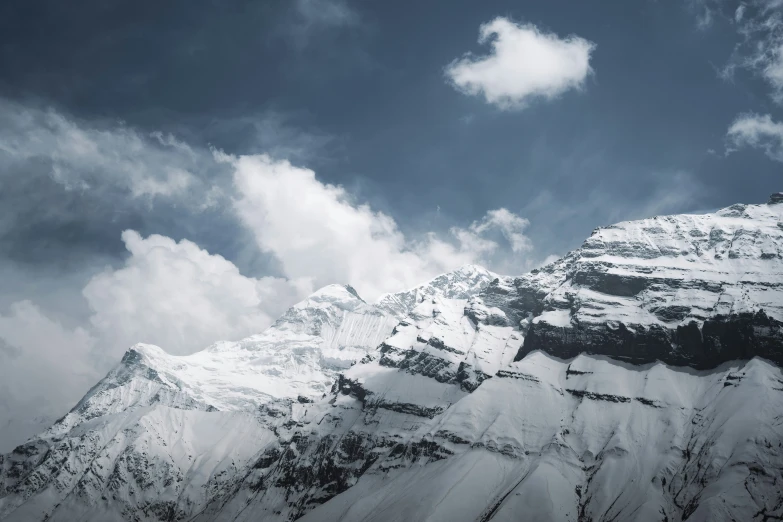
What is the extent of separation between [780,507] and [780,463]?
24.2 m

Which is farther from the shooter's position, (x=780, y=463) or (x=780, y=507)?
(x=780, y=463)

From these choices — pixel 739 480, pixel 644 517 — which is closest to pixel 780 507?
pixel 739 480

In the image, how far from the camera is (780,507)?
180 meters

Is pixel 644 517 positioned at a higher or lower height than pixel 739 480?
lower

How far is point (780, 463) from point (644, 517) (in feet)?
167

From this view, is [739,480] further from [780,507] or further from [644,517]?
[644,517]

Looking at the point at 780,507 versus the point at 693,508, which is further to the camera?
the point at 693,508

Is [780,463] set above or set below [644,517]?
above

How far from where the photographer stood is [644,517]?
637ft

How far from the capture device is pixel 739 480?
196m

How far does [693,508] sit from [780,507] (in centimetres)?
2493

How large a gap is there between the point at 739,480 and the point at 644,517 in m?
34.3

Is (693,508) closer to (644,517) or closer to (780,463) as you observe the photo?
(644,517)

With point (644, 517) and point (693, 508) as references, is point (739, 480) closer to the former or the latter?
point (693, 508)
